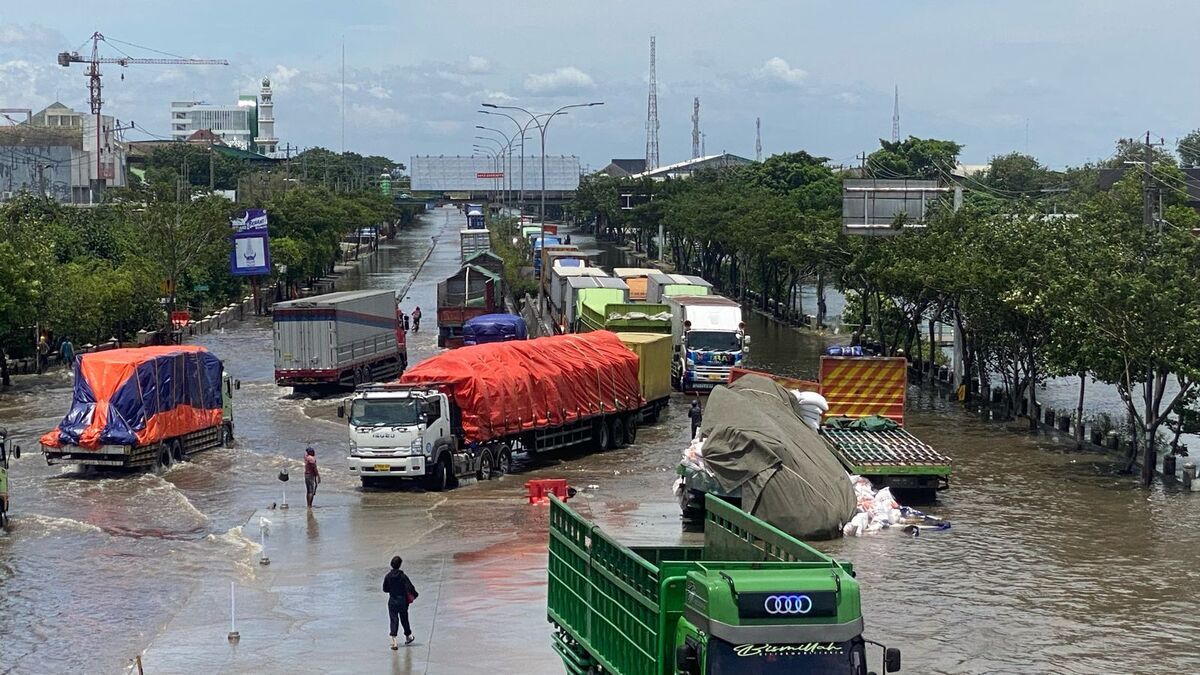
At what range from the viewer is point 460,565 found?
24906 millimetres

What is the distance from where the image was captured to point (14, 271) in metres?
48.1

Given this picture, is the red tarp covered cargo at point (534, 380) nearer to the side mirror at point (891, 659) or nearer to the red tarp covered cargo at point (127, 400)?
the red tarp covered cargo at point (127, 400)

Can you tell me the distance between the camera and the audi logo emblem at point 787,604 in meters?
11.5

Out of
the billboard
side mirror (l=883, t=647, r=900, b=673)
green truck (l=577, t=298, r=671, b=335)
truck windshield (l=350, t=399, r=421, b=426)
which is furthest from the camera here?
the billboard

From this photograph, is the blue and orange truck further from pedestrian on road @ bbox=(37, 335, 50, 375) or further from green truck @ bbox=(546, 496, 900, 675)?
pedestrian on road @ bbox=(37, 335, 50, 375)

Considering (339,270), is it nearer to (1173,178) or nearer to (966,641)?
(1173,178)

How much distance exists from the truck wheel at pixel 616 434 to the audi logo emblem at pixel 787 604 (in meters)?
27.7

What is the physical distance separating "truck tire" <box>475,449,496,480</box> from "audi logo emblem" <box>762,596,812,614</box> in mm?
22115

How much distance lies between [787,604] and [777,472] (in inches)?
572

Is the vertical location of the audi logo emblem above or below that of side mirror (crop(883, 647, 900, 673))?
above

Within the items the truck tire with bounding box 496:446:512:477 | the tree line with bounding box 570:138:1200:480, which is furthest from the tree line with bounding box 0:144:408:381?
the tree line with bounding box 570:138:1200:480

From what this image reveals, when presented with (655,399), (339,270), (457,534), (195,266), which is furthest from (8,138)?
(457,534)

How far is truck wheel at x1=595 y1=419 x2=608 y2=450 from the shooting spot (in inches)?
1527

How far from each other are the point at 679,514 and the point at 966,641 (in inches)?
386
